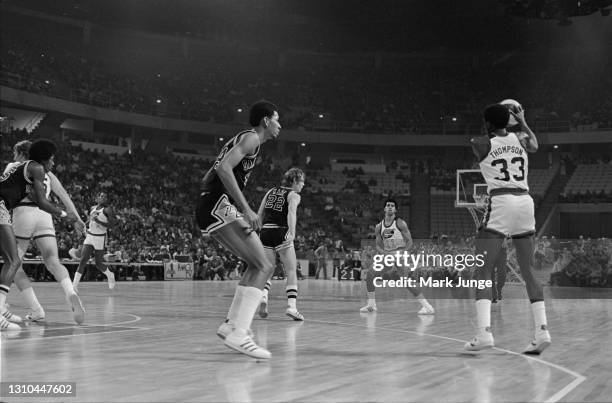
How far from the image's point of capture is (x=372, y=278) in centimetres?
1313

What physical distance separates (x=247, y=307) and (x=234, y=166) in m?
1.23

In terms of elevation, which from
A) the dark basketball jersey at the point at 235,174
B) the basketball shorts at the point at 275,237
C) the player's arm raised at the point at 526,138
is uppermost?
the player's arm raised at the point at 526,138

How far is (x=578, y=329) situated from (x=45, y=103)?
3670 cm

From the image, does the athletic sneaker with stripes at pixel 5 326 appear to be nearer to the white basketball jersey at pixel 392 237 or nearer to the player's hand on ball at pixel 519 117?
the player's hand on ball at pixel 519 117

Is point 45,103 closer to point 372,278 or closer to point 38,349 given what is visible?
point 372,278

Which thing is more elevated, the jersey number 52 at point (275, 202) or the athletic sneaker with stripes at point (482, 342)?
the jersey number 52 at point (275, 202)

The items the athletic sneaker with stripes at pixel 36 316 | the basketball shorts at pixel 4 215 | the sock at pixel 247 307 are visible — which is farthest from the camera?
the athletic sneaker with stripes at pixel 36 316

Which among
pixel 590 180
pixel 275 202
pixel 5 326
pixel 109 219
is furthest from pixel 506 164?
pixel 590 180

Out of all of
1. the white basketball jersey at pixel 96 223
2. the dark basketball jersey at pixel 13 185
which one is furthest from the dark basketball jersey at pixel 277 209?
the white basketball jersey at pixel 96 223

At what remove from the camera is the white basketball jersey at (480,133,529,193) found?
7.21 metres

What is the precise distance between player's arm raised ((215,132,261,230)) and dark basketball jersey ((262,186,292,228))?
200 inches

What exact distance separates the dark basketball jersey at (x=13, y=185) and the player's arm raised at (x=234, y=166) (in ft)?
11.2

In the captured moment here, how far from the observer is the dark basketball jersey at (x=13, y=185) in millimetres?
8656

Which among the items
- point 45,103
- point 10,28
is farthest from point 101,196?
point 10,28
